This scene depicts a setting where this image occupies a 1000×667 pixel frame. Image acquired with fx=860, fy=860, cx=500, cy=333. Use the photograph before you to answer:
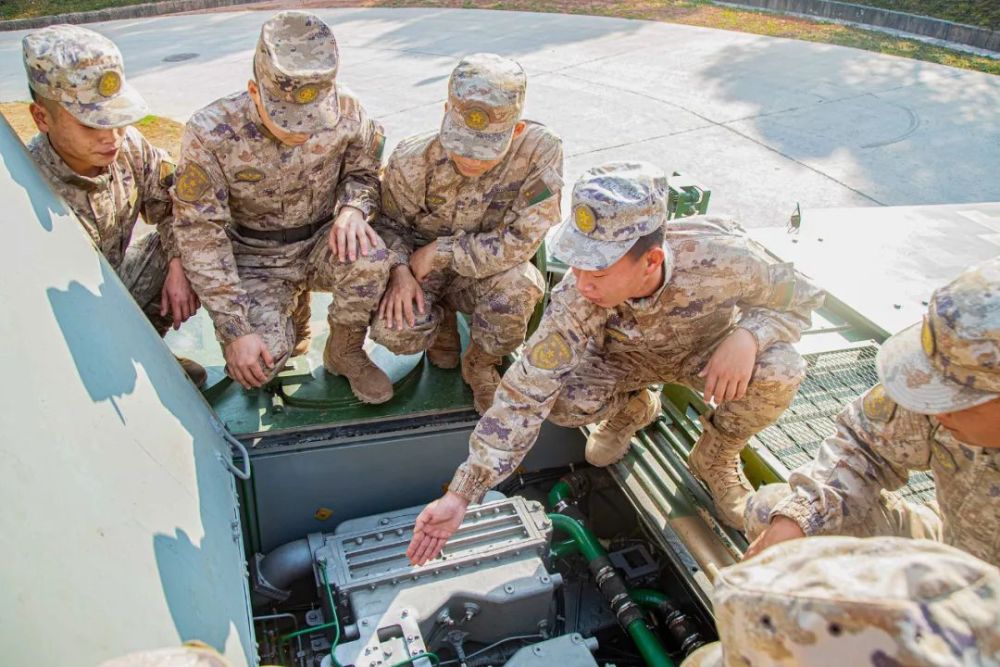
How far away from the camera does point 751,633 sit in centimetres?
101

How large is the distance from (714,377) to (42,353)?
1.66 metres

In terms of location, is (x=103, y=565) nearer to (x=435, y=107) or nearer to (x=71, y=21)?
(x=435, y=107)

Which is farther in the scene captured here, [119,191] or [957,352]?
[119,191]

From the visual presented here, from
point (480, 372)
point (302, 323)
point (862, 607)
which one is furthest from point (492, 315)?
point (862, 607)

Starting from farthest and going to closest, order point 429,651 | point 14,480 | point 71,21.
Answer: point 71,21 < point 429,651 < point 14,480

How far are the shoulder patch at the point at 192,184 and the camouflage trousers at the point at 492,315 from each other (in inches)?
27.5

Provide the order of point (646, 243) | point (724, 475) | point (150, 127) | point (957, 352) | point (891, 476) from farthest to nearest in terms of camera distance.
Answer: point (150, 127) → point (724, 475) → point (646, 243) → point (891, 476) → point (957, 352)

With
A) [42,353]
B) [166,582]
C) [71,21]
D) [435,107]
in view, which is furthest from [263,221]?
[71,21]

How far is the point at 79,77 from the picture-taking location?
252 centimetres

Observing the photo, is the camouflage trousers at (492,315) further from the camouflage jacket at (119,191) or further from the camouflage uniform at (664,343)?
the camouflage jacket at (119,191)

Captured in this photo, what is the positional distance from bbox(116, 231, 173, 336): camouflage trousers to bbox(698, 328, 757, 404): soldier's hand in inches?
73.1

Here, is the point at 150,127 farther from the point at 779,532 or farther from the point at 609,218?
the point at 779,532

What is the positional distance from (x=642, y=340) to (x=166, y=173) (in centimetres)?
173

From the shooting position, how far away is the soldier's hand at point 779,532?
6.38 feet
